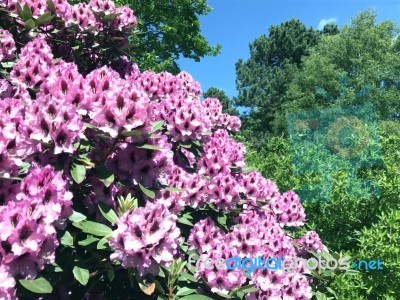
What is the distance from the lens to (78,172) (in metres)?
1.99

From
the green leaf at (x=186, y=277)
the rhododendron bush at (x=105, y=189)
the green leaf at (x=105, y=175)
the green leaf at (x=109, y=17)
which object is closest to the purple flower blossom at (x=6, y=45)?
the rhododendron bush at (x=105, y=189)

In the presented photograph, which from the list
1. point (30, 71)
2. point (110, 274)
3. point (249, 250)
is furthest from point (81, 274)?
point (30, 71)

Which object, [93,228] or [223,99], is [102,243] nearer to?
[93,228]

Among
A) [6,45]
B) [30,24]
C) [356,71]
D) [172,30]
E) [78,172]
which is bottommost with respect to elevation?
[78,172]

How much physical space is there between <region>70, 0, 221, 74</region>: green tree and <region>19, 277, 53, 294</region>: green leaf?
16125 millimetres

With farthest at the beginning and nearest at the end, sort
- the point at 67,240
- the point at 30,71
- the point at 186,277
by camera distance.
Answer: the point at 30,71 → the point at 186,277 → the point at 67,240

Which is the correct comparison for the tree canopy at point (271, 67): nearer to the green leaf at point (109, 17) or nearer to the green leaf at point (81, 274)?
the green leaf at point (109, 17)

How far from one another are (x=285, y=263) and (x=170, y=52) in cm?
1759

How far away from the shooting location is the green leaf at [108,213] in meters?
2.03

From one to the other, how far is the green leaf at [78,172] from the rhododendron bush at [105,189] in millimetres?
11

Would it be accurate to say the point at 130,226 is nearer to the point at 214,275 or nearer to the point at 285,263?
the point at 214,275

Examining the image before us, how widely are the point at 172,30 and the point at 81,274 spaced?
57.7ft

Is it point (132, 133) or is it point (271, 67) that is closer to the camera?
point (132, 133)

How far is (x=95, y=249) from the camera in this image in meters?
2.08
